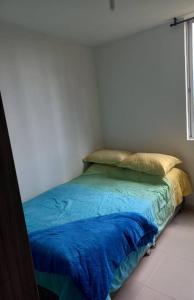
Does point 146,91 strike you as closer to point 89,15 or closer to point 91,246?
point 89,15

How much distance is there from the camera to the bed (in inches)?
66.8

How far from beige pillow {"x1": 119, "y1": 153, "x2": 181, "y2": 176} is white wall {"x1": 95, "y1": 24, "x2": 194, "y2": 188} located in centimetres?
27

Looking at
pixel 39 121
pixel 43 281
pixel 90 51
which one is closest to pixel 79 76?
pixel 90 51

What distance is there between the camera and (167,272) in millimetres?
2010

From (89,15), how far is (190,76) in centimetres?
137

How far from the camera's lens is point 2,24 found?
7.45 feet

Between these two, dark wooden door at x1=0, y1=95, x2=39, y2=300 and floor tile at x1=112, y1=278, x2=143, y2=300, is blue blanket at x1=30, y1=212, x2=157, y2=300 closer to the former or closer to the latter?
floor tile at x1=112, y1=278, x2=143, y2=300

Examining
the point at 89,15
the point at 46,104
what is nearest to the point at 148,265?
the point at 46,104

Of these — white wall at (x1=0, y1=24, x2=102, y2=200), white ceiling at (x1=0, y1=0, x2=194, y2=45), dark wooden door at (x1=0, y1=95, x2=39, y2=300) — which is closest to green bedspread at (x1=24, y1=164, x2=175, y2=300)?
white wall at (x1=0, y1=24, x2=102, y2=200)

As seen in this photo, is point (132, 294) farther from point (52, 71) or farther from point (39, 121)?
point (52, 71)

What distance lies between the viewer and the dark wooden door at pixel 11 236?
2.30ft

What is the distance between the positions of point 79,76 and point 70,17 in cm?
96

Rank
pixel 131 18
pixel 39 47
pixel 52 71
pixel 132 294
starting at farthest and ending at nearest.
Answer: pixel 52 71, pixel 39 47, pixel 131 18, pixel 132 294

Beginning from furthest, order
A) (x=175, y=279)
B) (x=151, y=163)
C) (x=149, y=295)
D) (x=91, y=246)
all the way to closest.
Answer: (x=151, y=163) < (x=175, y=279) < (x=149, y=295) < (x=91, y=246)
